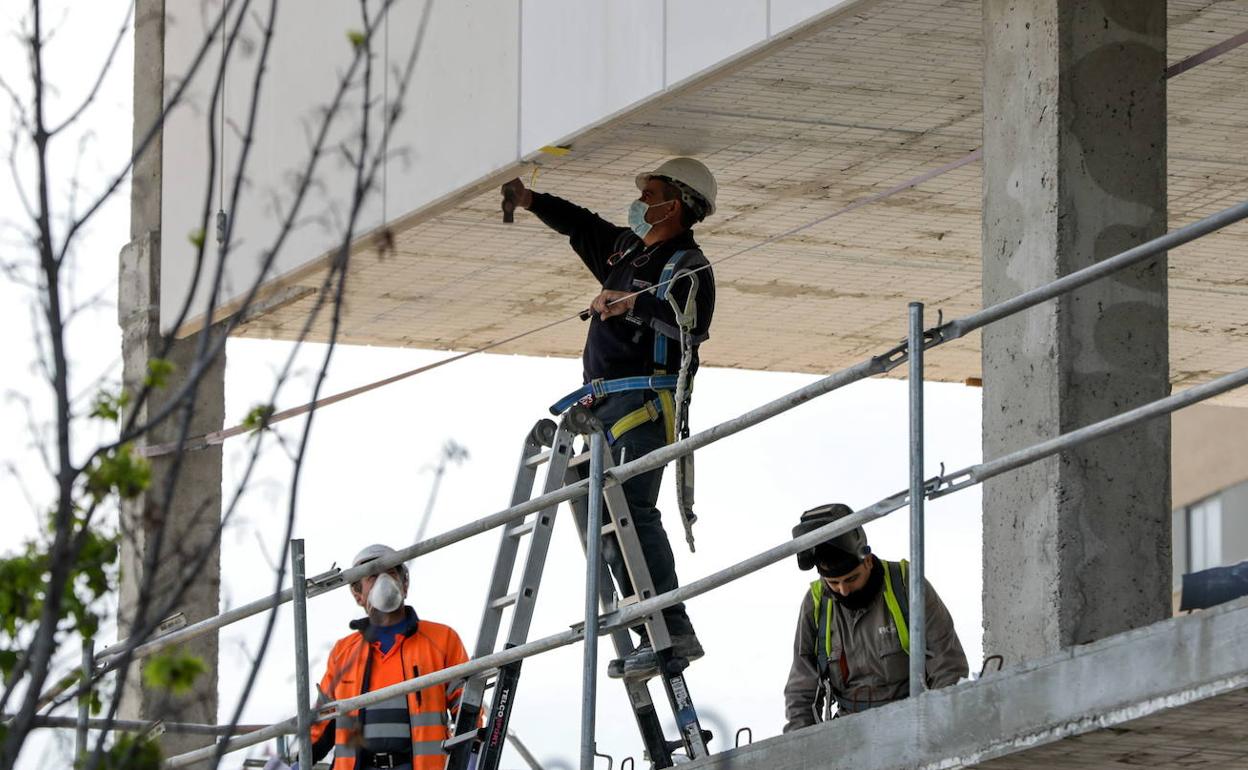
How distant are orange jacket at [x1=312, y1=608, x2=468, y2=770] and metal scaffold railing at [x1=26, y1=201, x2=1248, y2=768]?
353 mm

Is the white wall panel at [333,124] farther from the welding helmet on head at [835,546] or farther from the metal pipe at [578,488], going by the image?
the welding helmet on head at [835,546]

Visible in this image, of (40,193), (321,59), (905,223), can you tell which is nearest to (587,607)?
(40,193)

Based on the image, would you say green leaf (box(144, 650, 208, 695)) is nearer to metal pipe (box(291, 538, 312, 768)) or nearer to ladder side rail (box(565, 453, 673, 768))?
ladder side rail (box(565, 453, 673, 768))

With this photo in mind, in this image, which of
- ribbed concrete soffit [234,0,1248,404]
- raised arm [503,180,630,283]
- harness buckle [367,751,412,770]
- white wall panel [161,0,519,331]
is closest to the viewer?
ribbed concrete soffit [234,0,1248,404]

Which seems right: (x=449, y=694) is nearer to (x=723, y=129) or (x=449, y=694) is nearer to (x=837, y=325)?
(x=723, y=129)

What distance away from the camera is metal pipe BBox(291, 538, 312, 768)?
898 centimetres

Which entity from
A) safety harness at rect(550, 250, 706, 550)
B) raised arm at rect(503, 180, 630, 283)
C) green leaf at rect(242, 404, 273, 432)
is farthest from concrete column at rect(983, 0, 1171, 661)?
green leaf at rect(242, 404, 273, 432)

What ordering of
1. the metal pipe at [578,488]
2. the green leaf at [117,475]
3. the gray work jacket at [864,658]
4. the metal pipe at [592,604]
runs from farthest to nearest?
the gray work jacket at [864,658] → the metal pipe at [592,604] → the metal pipe at [578,488] → the green leaf at [117,475]

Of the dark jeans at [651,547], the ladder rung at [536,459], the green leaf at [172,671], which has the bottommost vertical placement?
the green leaf at [172,671]

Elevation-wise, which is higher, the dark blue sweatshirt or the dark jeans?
the dark blue sweatshirt

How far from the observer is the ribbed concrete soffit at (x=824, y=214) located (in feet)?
31.0

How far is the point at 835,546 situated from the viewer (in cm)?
868

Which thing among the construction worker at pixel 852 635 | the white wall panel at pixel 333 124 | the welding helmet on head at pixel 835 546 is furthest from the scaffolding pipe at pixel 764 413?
the white wall panel at pixel 333 124

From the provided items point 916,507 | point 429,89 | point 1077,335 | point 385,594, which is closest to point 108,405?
point 916,507
